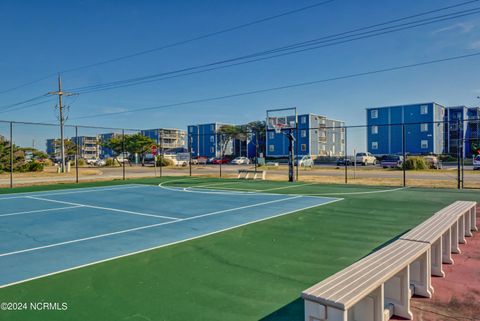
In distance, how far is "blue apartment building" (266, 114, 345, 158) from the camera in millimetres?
60056

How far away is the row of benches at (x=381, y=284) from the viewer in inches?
98.4

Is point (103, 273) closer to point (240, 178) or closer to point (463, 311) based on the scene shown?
point (463, 311)

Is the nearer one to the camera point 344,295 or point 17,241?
point 344,295

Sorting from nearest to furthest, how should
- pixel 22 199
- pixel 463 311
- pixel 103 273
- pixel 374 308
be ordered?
1. pixel 374 308
2. pixel 463 311
3. pixel 103 273
4. pixel 22 199

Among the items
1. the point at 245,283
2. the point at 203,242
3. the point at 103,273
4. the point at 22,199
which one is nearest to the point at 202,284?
the point at 245,283

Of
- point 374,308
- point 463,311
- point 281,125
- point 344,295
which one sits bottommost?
point 463,311

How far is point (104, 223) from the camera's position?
7.81m

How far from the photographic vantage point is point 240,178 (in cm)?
2138

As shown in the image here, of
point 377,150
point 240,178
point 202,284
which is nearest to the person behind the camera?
point 202,284

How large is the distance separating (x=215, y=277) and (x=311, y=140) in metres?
57.0

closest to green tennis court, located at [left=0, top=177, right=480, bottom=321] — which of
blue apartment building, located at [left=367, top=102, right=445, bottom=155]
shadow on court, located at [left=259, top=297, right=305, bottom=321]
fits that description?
Result: shadow on court, located at [left=259, top=297, right=305, bottom=321]

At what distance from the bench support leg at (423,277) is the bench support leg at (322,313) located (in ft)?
6.08

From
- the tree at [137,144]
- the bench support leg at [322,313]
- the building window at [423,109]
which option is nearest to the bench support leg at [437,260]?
the bench support leg at [322,313]

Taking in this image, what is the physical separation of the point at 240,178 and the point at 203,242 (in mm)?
15443
